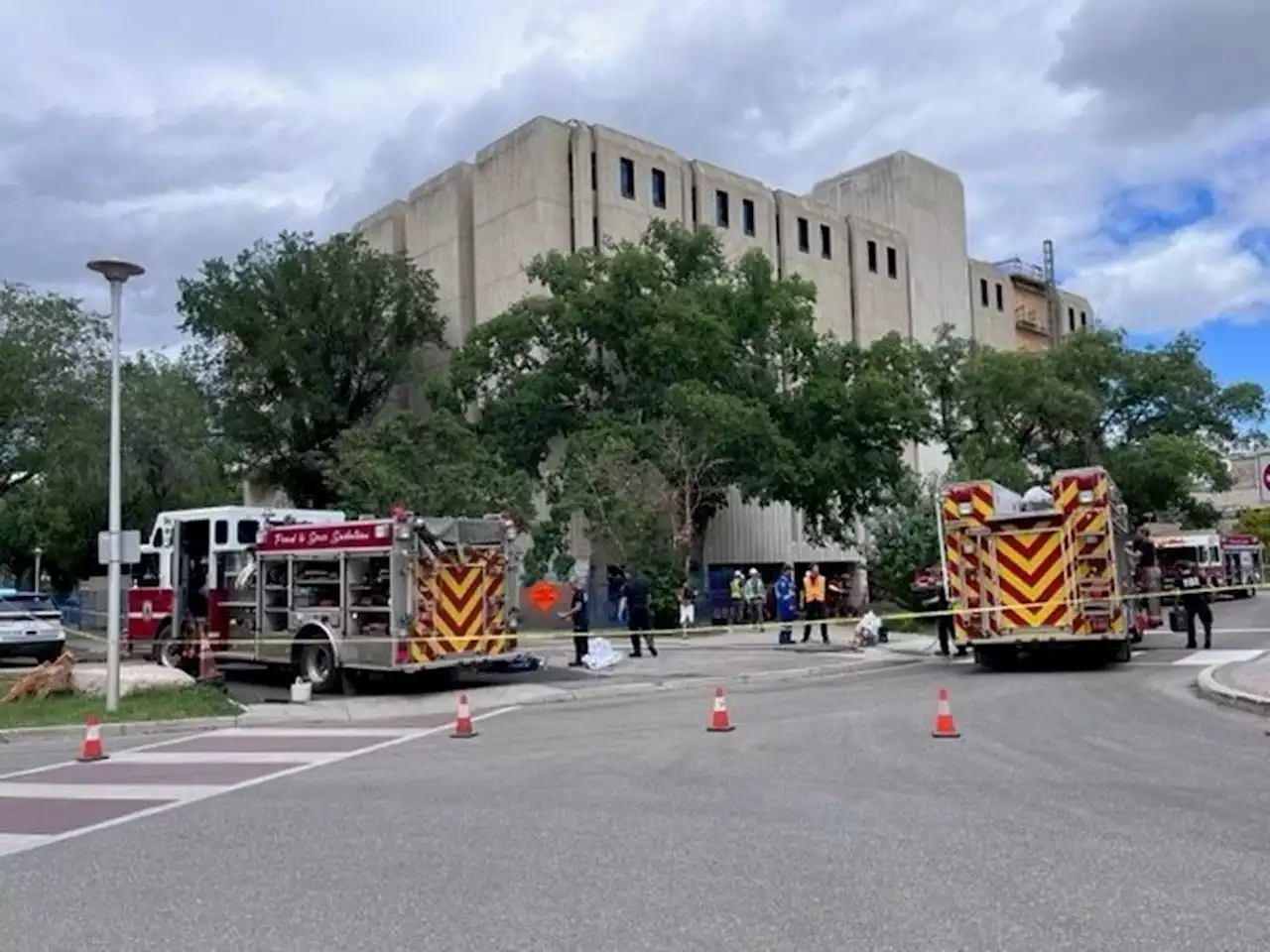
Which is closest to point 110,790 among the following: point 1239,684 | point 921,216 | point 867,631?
point 1239,684

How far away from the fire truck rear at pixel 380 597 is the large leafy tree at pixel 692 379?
19.1 meters

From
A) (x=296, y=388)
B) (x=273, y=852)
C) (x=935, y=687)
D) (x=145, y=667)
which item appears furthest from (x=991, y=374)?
(x=273, y=852)

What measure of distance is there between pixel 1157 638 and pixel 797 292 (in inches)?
836

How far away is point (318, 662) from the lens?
63.2 ft

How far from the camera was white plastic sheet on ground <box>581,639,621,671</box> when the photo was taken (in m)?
22.1

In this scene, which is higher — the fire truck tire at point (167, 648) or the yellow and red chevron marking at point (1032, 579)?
the yellow and red chevron marking at point (1032, 579)

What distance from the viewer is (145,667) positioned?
19812 millimetres

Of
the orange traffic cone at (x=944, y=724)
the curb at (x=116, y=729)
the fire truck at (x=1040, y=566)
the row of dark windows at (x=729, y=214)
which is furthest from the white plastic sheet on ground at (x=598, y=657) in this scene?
the row of dark windows at (x=729, y=214)

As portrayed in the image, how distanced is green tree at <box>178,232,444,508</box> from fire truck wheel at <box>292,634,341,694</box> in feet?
98.8

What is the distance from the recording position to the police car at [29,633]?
88.8 feet

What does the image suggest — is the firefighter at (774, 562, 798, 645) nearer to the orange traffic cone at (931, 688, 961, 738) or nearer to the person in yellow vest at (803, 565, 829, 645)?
the person in yellow vest at (803, 565, 829, 645)

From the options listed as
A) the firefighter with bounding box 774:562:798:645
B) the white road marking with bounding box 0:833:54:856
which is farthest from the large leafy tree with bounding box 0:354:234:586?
the white road marking with bounding box 0:833:54:856

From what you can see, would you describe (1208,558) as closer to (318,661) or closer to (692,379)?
(692,379)

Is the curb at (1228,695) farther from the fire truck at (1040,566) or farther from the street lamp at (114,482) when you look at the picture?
the street lamp at (114,482)
